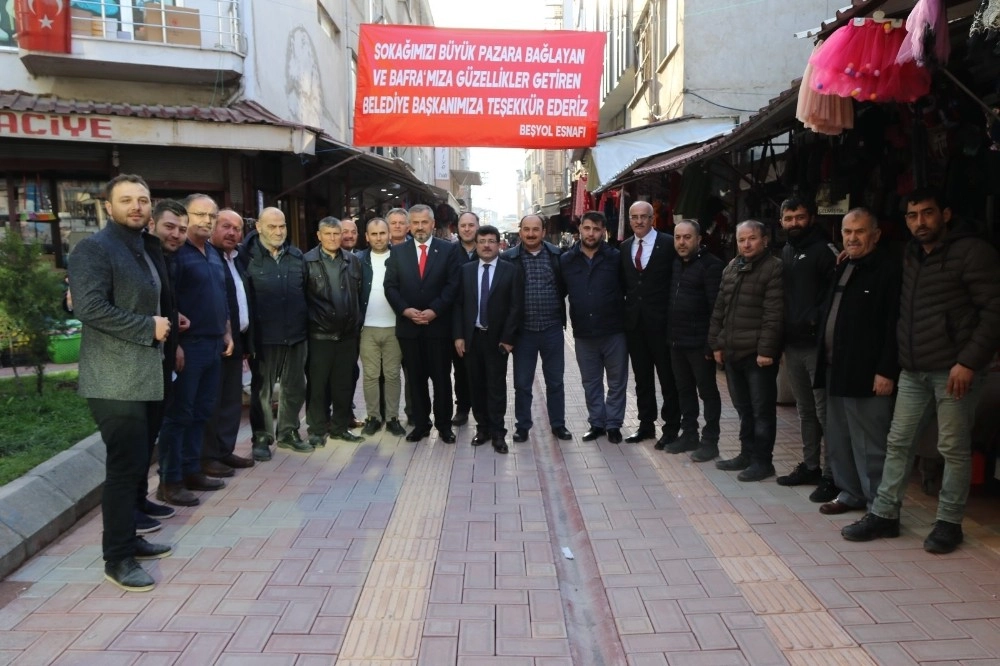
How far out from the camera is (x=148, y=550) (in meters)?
4.46

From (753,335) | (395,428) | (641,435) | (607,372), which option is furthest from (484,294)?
(753,335)

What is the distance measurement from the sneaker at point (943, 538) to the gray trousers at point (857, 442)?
0.45m

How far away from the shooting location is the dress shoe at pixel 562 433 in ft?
23.8

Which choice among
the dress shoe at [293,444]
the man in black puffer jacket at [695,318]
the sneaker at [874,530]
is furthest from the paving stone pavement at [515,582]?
the dress shoe at [293,444]

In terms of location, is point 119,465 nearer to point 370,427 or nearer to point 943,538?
point 370,427

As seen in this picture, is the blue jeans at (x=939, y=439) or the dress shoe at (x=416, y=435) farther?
the dress shoe at (x=416, y=435)

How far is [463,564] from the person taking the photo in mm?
4457

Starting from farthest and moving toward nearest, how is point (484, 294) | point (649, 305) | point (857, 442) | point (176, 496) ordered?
point (484, 294), point (649, 305), point (176, 496), point (857, 442)

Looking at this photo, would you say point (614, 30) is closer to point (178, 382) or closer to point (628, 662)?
point (178, 382)

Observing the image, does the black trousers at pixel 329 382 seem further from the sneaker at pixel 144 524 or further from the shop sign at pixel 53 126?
the shop sign at pixel 53 126

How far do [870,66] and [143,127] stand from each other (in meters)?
8.38

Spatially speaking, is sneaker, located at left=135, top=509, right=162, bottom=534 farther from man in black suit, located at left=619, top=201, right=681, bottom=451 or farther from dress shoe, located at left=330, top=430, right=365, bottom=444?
man in black suit, located at left=619, top=201, right=681, bottom=451

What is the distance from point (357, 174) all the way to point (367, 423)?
9.09 metres

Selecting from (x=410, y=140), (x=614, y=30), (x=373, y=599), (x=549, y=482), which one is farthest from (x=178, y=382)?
(x=614, y=30)
